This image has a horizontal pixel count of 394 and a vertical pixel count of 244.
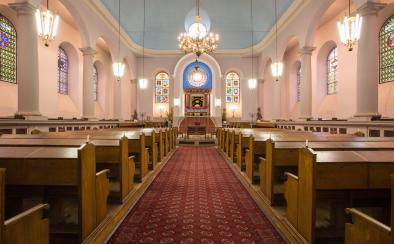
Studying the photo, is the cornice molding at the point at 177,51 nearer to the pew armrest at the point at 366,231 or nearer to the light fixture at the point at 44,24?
the light fixture at the point at 44,24

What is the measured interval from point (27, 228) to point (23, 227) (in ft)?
0.16

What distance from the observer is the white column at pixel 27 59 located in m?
6.78

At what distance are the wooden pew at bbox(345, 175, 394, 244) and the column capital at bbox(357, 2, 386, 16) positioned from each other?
6.63 m

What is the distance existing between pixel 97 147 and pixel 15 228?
188cm

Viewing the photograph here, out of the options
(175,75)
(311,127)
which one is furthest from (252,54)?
(311,127)

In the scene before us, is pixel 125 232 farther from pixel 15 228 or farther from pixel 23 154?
pixel 15 228

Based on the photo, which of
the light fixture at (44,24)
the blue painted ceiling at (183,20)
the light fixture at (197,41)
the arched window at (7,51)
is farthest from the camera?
the blue painted ceiling at (183,20)

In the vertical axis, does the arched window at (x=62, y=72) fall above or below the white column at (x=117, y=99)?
above

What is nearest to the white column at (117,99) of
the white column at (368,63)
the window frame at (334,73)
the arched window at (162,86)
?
the arched window at (162,86)

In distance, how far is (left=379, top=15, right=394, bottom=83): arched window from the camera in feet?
31.2

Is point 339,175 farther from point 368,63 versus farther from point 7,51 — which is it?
point 7,51

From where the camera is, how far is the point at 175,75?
1967 centimetres

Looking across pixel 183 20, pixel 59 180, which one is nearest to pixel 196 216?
pixel 59 180

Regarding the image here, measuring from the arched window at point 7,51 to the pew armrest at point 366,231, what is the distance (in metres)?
11.1
